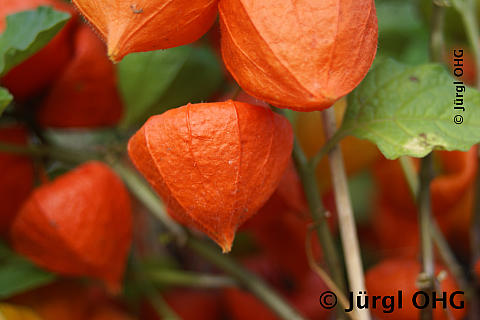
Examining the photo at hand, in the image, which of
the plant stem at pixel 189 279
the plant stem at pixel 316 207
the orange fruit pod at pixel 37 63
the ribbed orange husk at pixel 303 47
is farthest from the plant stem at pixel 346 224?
the orange fruit pod at pixel 37 63

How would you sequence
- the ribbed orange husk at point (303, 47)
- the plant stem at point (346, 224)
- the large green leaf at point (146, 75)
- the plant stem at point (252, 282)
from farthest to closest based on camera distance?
the large green leaf at point (146, 75), the plant stem at point (252, 282), the plant stem at point (346, 224), the ribbed orange husk at point (303, 47)

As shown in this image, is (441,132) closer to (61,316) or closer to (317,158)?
(317,158)

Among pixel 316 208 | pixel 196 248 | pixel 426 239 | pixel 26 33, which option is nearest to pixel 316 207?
pixel 316 208

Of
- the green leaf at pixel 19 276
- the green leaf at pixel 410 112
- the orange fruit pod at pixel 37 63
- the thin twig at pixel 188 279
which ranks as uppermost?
the orange fruit pod at pixel 37 63

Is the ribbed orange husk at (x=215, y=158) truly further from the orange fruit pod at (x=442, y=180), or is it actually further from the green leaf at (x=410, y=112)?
the orange fruit pod at (x=442, y=180)

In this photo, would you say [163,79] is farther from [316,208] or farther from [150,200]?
[316,208]

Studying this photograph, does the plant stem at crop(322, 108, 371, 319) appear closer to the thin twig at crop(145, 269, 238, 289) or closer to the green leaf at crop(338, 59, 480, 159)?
the green leaf at crop(338, 59, 480, 159)
